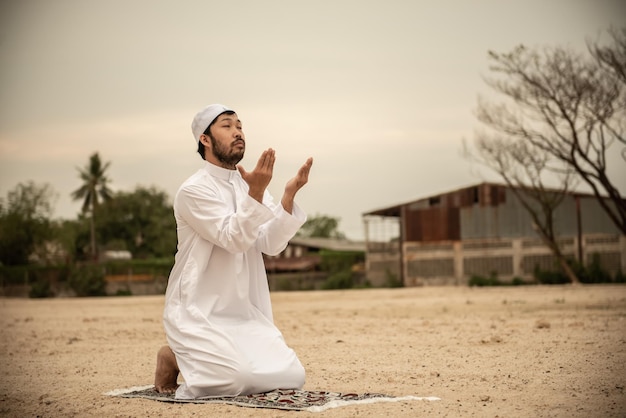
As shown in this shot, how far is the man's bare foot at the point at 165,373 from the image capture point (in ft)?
20.0

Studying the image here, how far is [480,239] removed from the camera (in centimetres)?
3409

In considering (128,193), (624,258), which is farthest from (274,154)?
(128,193)

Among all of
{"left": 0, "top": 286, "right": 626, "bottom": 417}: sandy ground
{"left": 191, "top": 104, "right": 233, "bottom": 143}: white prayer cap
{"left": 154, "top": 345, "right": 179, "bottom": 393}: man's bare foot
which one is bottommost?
{"left": 0, "top": 286, "right": 626, "bottom": 417}: sandy ground

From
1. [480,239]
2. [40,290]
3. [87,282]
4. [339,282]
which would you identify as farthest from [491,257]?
[40,290]

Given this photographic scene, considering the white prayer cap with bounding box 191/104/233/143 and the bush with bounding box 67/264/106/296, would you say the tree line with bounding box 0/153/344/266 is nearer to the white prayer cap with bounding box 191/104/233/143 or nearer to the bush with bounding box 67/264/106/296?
the bush with bounding box 67/264/106/296

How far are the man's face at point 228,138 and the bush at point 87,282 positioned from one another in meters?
32.5

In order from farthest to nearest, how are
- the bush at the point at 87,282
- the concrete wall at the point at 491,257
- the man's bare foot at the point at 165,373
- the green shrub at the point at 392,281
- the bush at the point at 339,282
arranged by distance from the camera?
the bush at the point at 87,282 < the bush at the point at 339,282 < the green shrub at the point at 392,281 < the concrete wall at the point at 491,257 < the man's bare foot at the point at 165,373

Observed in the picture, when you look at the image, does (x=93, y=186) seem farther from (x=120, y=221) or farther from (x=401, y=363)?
(x=401, y=363)

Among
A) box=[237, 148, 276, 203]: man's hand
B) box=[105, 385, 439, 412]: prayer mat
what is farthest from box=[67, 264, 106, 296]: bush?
box=[237, 148, 276, 203]: man's hand

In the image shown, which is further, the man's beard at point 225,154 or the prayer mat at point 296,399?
the man's beard at point 225,154

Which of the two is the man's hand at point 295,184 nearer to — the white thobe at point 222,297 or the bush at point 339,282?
the white thobe at point 222,297

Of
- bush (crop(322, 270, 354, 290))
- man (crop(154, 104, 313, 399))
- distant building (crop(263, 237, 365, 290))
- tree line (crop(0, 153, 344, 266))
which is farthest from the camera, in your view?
tree line (crop(0, 153, 344, 266))

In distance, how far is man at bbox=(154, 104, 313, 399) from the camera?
219 inches

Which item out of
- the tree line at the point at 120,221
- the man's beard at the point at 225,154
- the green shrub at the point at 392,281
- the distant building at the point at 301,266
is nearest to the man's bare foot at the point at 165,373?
the man's beard at the point at 225,154
